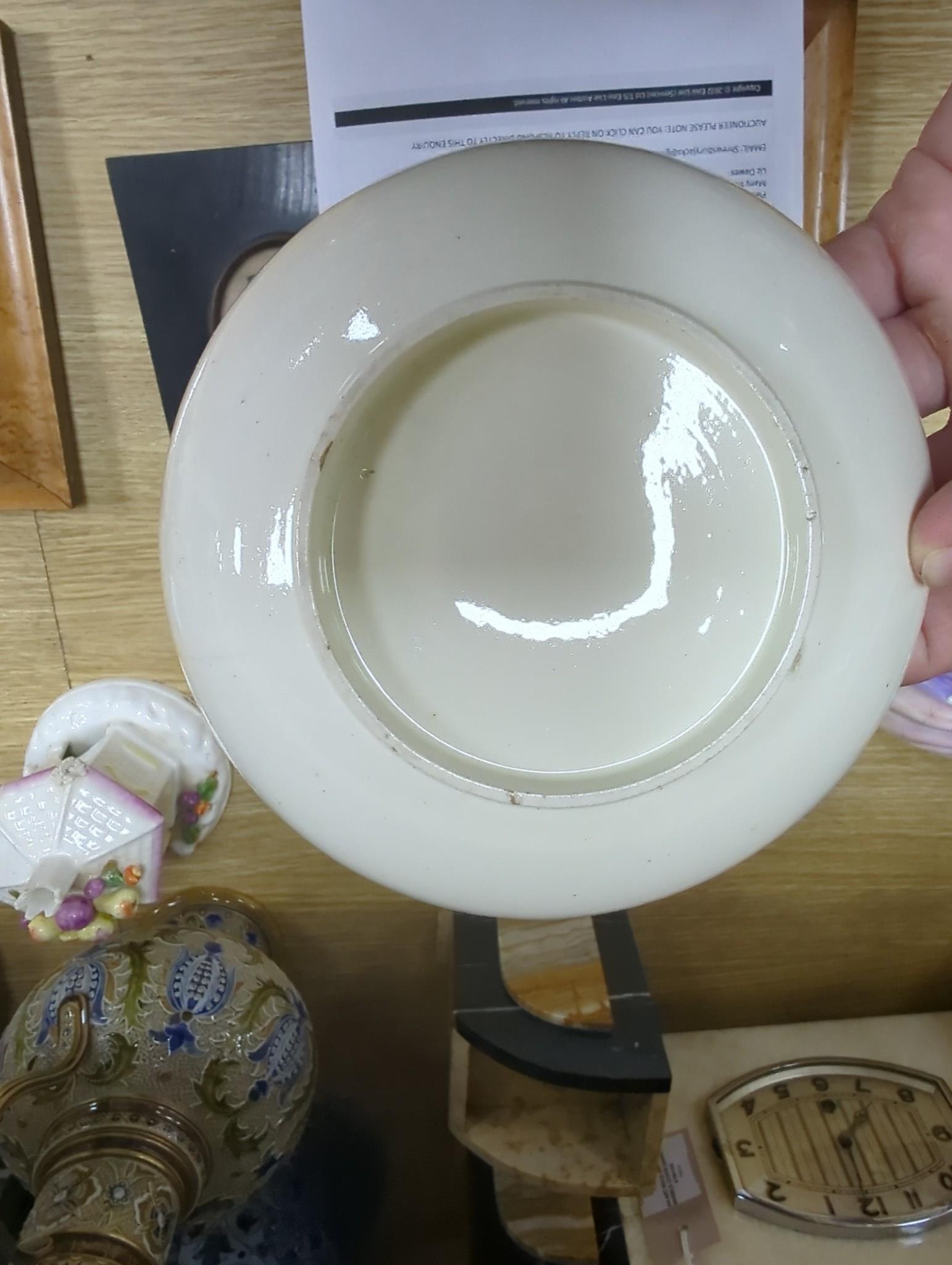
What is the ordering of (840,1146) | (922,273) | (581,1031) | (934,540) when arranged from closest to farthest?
(934,540)
(922,273)
(581,1031)
(840,1146)

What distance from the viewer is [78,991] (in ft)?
1.62

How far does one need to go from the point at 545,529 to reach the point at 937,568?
0.13 meters

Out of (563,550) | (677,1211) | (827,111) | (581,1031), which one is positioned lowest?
(677,1211)

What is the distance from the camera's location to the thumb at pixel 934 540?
0.90 ft

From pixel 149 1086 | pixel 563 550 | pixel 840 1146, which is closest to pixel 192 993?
pixel 149 1086

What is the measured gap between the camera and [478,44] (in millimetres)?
444

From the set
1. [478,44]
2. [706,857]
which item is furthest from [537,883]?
[478,44]

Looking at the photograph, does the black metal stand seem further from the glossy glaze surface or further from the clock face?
the glossy glaze surface

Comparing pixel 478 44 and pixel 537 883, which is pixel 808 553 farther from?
pixel 478 44

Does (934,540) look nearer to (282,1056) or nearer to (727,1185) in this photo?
(282,1056)

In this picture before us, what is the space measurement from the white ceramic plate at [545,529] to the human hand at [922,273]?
0.15 m

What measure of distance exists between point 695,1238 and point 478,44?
2.49ft

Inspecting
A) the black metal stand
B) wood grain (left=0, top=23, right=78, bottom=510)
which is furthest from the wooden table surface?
the black metal stand

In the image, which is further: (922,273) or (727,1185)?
(727,1185)
